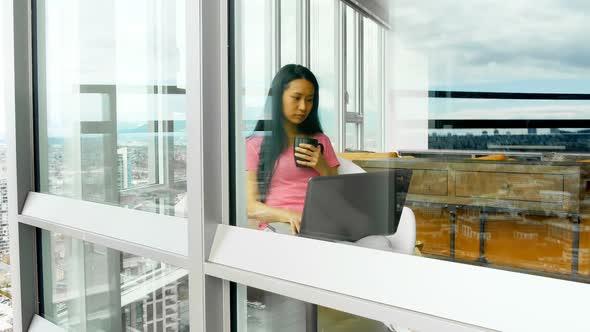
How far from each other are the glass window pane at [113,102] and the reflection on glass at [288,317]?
341mm

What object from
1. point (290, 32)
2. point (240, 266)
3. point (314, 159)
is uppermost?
point (290, 32)

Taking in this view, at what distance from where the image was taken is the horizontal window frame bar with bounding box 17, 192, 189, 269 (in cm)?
134

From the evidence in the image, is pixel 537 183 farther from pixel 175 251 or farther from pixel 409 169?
pixel 175 251

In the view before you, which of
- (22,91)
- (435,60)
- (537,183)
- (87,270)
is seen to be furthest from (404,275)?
(22,91)

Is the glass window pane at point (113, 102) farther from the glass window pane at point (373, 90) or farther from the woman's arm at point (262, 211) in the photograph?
the glass window pane at point (373, 90)

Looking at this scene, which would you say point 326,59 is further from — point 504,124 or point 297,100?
point 504,124

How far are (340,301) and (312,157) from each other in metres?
0.31

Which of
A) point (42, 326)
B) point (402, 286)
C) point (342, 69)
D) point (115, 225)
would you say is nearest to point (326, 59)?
point (342, 69)

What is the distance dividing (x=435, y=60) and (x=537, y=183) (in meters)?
0.27

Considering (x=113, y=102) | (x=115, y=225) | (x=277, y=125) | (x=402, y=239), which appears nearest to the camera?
(x=402, y=239)

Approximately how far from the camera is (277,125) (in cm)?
117

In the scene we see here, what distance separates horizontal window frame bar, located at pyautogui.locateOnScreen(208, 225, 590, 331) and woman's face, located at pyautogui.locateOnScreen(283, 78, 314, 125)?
260 mm

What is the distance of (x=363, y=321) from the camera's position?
98 centimetres

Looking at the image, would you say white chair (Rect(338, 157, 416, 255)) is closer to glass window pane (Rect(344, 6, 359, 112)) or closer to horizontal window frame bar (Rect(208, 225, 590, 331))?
horizontal window frame bar (Rect(208, 225, 590, 331))
